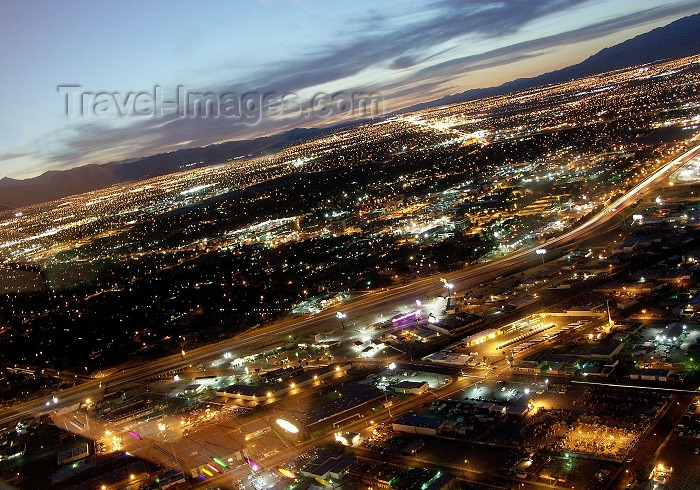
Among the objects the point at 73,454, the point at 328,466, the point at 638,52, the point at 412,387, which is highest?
the point at 638,52

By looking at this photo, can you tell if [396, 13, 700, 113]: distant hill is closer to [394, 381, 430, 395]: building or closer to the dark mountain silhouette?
the dark mountain silhouette

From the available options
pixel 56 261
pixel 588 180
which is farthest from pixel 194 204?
pixel 588 180

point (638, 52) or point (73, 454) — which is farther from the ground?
point (638, 52)

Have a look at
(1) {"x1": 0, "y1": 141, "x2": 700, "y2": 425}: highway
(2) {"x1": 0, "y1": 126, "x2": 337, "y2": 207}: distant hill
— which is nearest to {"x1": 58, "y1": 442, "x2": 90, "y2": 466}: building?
(1) {"x1": 0, "y1": 141, "x2": 700, "y2": 425}: highway

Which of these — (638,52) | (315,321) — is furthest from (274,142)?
(315,321)

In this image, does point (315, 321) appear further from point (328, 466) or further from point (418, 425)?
point (328, 466)

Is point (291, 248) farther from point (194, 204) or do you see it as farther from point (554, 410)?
point (194, 204)

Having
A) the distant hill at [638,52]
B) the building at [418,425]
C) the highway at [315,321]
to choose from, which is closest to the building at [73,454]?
the highway at [315,321]
